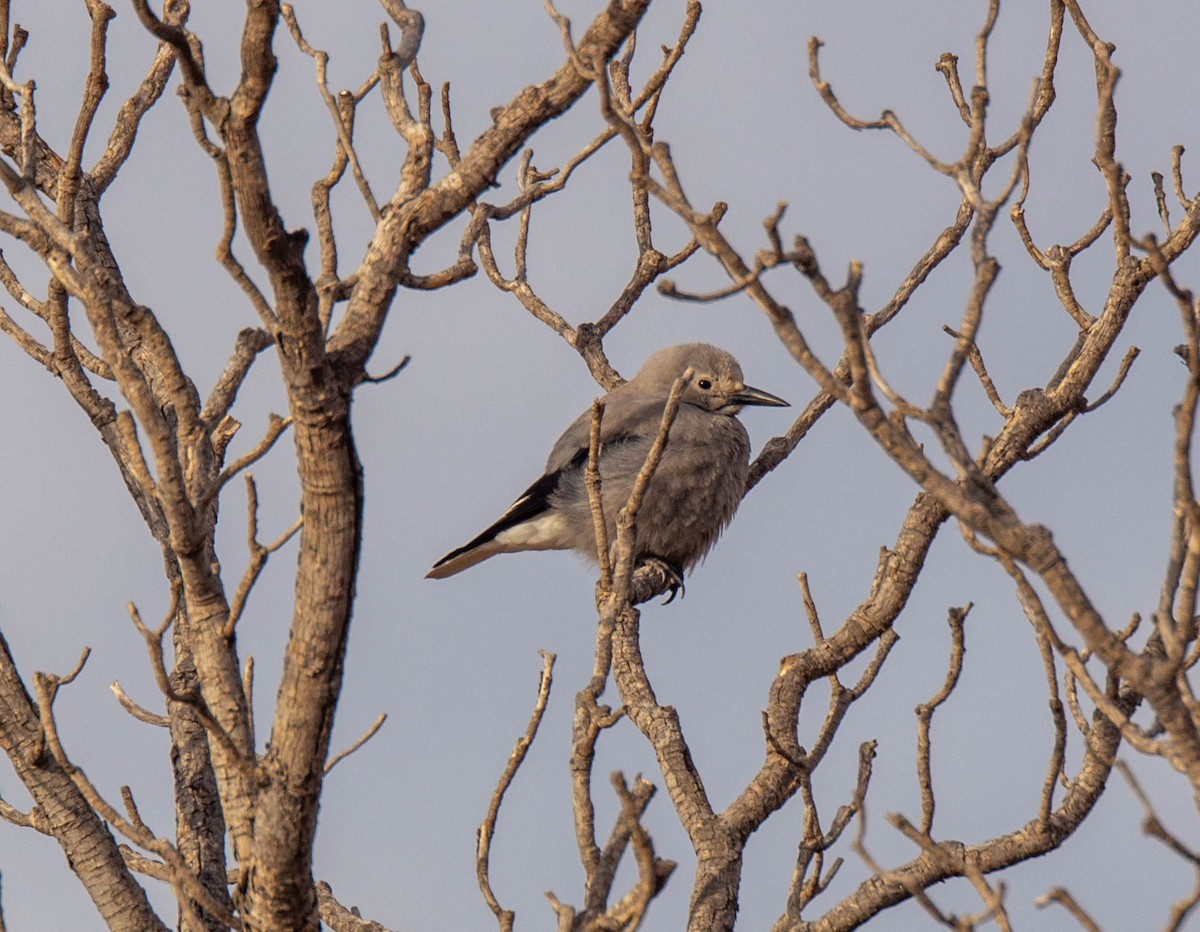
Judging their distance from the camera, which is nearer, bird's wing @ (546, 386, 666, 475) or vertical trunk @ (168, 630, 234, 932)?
vertical trunk @ (168, 630, 234, 932)

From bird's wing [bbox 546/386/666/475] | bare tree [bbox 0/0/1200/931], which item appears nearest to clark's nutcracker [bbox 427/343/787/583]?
bird's wing [bbox 546/386/666/475]

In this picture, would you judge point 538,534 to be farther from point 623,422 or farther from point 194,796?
point 194,796

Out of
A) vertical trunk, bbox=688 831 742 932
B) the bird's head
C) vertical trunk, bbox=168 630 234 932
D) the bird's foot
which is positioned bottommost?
vertical trunk, bbox=688 831 742 932

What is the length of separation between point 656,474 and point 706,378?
88cm

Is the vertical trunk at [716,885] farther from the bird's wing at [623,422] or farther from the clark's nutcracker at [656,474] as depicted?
the bird's wing at [623,422]

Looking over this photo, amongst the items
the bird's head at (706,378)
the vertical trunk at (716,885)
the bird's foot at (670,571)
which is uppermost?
the bird's head at (706,378)

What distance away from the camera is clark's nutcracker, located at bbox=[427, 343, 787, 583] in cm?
699

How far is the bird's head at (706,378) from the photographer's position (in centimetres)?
750

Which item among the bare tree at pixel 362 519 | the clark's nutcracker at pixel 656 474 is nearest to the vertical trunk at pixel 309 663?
the bare tree at pixel 362 519

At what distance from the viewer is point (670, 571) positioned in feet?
23.5

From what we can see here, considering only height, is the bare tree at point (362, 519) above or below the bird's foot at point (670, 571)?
below

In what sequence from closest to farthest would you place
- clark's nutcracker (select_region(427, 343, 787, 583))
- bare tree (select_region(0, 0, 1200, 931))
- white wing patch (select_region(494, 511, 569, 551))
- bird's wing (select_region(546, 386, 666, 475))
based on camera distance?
bare tree (select_region(0, 0, 1200, 931))
clark's nutcracker (select_region(427, 343, 787, 583))
bird's wing (select_region(546, 386, 666, 475))
white wing patch (select_region(494, 511, 569, 551))

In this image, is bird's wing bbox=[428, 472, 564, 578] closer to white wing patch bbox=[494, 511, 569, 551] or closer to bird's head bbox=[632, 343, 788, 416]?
white wing patch bbox=[494, 511, 569, 551]

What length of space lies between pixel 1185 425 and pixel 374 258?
1.52 m
